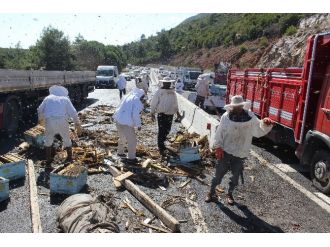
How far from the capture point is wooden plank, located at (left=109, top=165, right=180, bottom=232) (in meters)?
5.30

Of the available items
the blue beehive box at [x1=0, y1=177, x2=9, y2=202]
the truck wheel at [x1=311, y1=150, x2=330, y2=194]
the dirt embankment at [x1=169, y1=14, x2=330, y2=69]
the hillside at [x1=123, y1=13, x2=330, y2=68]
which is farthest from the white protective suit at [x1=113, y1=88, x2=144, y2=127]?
the hillside at [x1=123, y1=13, x2=330, y2=68]

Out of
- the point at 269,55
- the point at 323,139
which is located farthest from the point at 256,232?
the point at 269,55

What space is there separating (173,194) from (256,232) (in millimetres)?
1853

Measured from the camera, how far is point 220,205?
6410mm

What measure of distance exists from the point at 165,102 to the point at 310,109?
11.4 ft

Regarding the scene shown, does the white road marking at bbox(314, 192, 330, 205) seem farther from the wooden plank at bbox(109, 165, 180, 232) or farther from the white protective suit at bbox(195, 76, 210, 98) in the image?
the white protective suit at bbox(195, 76, 210, 98)

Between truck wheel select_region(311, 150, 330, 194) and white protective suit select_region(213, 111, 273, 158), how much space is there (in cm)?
194

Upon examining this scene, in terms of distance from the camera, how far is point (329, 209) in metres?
6.48

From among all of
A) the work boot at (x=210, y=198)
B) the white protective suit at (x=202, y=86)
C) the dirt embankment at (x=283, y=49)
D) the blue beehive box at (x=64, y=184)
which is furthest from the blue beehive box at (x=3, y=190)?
the dirt embankment at (x=283, y=49)

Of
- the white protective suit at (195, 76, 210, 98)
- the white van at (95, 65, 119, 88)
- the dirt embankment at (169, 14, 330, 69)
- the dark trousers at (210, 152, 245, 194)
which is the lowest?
the white van at (95, 65, 119, 88)

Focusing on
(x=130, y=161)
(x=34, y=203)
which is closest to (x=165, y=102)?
(x=130, y=161)

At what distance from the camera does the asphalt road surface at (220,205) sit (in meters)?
5.59

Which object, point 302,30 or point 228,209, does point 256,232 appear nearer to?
point 228,209

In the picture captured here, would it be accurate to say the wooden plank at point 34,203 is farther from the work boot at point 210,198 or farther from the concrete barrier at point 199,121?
the concrete barrier at point 199,121
